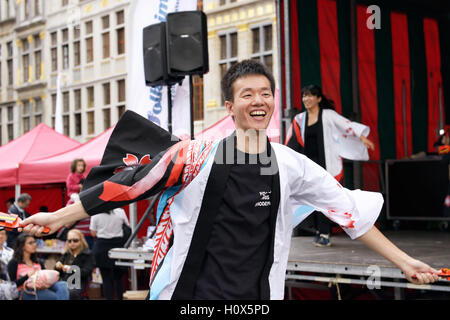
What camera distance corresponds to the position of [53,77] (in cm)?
3297

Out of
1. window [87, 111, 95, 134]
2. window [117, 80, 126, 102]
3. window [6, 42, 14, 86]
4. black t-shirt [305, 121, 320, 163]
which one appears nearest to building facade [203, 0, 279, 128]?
window [117, 80, 126, 102]

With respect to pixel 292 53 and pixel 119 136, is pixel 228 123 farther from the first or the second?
pixel 119 136

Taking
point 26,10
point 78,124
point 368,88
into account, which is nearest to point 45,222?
point 368,88

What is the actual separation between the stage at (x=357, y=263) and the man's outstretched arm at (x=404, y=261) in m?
1.85

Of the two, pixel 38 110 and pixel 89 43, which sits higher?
pixel 89 43

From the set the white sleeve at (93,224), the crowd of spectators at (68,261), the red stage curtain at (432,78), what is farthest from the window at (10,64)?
the red stage curtain at (432,78)

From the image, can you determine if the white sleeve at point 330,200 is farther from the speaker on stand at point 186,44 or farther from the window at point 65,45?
the window at point 65,45

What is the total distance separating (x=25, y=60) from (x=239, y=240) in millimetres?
34995

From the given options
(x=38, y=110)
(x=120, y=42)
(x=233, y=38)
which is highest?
(x=120, y=42)

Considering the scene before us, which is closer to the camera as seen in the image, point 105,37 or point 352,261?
point 352,261

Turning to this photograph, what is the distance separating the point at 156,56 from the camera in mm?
7594

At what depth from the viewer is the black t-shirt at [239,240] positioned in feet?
7.78

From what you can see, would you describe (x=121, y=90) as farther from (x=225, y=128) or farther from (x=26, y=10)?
(x=225, y=128)

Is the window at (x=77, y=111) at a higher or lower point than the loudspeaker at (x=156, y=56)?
higher
